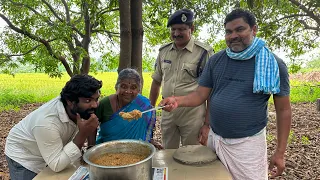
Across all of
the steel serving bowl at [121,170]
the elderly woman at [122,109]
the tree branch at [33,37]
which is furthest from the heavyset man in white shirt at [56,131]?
the tree branch at [33,37]

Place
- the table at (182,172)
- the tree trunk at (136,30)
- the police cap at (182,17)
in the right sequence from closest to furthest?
the table at (182,172), the police cap at (182,17), the tree trunk at (136,30)

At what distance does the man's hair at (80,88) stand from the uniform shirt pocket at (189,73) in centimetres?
124

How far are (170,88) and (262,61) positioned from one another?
4.19 feet

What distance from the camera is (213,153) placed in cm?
224

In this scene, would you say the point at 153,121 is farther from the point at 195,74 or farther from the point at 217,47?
the point at 217,47

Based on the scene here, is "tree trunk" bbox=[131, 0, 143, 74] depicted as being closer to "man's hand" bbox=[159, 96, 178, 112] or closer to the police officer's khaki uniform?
the police officer's khaki uniform

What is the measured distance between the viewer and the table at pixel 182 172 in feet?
6.38

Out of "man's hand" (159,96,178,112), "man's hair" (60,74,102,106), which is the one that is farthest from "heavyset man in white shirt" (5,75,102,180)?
"man's hand" (159,96,178,112)

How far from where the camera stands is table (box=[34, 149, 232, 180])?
1.94 metres

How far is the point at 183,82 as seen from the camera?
3.11 metres

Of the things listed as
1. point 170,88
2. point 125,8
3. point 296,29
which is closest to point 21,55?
point 125,8

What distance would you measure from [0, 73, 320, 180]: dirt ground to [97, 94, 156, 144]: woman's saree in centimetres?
234

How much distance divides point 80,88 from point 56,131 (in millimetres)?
340

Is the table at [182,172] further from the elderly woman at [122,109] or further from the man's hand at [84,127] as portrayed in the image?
the elderly woman at [122,109]
